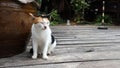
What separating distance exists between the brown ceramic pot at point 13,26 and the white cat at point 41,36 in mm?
135

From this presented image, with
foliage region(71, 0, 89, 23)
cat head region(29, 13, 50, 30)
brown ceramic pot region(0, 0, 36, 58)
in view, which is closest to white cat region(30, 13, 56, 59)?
cat head region(29, 13, 50, 30)

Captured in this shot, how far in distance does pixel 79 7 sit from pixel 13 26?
5.82 meters

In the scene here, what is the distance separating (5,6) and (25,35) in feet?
1.26

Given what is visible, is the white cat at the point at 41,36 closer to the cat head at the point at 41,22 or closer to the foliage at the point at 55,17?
the cat head at the point at 41,22

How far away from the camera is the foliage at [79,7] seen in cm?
798

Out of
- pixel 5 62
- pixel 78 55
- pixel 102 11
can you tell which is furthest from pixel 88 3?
pixel 5 62

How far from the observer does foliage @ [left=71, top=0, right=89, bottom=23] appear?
26.2 feet

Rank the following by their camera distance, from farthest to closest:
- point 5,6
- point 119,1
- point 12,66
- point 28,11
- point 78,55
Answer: point 119,1 < point 78,55 < point 28,11 < point 5,6 < point 12,66

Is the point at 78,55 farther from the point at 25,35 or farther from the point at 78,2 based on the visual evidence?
the point at 78,2

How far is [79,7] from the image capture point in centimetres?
801

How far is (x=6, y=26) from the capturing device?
2264mm

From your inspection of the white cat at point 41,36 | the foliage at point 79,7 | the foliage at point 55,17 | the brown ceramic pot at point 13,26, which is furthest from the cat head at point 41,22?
the foliage at point 79,7

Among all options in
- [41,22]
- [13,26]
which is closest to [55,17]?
[13,26]

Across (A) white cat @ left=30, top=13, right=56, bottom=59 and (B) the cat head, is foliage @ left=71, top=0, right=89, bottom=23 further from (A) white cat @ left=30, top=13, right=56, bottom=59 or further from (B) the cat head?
(B) the cat head
